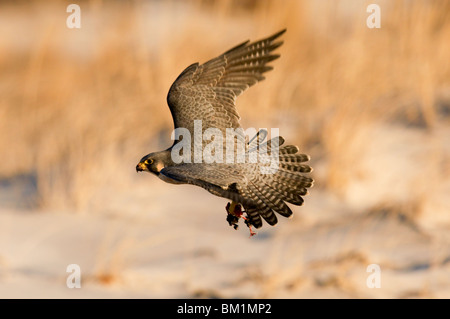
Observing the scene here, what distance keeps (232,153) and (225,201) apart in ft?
18.6

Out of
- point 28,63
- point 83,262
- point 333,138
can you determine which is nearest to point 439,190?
point 333,138

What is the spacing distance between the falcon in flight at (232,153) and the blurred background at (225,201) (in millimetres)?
3126

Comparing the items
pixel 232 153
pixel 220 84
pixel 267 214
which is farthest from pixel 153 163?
pixel 220 84

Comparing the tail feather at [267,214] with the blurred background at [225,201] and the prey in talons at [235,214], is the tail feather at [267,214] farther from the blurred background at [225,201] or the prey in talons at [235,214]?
the blurred background at [225,201]

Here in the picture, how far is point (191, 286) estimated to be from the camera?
8.12m

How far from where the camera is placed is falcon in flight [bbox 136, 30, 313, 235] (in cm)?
320

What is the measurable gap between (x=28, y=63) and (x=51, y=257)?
25.1 feet

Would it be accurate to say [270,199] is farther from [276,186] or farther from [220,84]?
[220,84]

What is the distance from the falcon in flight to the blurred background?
313cm

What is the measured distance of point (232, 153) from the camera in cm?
392

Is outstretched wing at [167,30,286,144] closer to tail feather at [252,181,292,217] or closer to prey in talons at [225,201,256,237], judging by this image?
tail feather at [252,181,292,217]

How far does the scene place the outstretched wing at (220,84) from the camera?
475 cm

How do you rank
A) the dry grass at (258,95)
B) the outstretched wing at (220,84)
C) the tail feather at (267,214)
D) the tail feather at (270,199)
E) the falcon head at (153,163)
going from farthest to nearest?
the dry grass at (258,95), the outstretched wing at (220,84), the falcon head at (153,163), the tail feather at (270,199), the tail feather at (267,214)

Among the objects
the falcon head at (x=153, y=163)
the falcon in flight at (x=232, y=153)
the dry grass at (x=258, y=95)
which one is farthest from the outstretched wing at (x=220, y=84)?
the dry grass at (x=258, y=95)
